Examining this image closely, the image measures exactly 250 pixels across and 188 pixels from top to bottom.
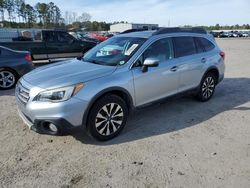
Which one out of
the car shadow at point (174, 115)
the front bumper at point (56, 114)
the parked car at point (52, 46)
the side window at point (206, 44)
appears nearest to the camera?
the front bumper at point (56, 114)

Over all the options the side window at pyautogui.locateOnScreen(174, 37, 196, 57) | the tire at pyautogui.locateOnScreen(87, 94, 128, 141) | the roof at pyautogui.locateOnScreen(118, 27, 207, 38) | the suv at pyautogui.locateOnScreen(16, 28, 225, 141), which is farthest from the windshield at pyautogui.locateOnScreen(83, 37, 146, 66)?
the side window at pyautogui.locateOnScreen(174, 37, 196, 57)

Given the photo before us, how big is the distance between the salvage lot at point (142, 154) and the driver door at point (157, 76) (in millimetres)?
570

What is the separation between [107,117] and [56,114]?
839mm

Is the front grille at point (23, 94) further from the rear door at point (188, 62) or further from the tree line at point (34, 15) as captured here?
the tree line at point (34, 15)

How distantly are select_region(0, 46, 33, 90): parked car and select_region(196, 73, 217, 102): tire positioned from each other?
5.13 meters

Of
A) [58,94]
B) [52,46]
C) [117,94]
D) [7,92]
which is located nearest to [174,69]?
[117,94]

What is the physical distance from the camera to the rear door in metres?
4.97

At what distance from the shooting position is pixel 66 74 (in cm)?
385

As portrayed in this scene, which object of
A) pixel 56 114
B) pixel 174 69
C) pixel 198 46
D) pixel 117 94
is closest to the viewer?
pixel 56 114

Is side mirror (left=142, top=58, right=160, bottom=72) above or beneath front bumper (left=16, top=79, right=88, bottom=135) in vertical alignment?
above

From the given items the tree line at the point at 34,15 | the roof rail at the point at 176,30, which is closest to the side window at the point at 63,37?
the roof rail at the point at 176,30

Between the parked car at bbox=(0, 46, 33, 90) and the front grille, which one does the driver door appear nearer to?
the front grille

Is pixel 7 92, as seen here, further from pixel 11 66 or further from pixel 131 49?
pixel 131 49

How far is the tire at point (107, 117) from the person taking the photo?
3.72 m
